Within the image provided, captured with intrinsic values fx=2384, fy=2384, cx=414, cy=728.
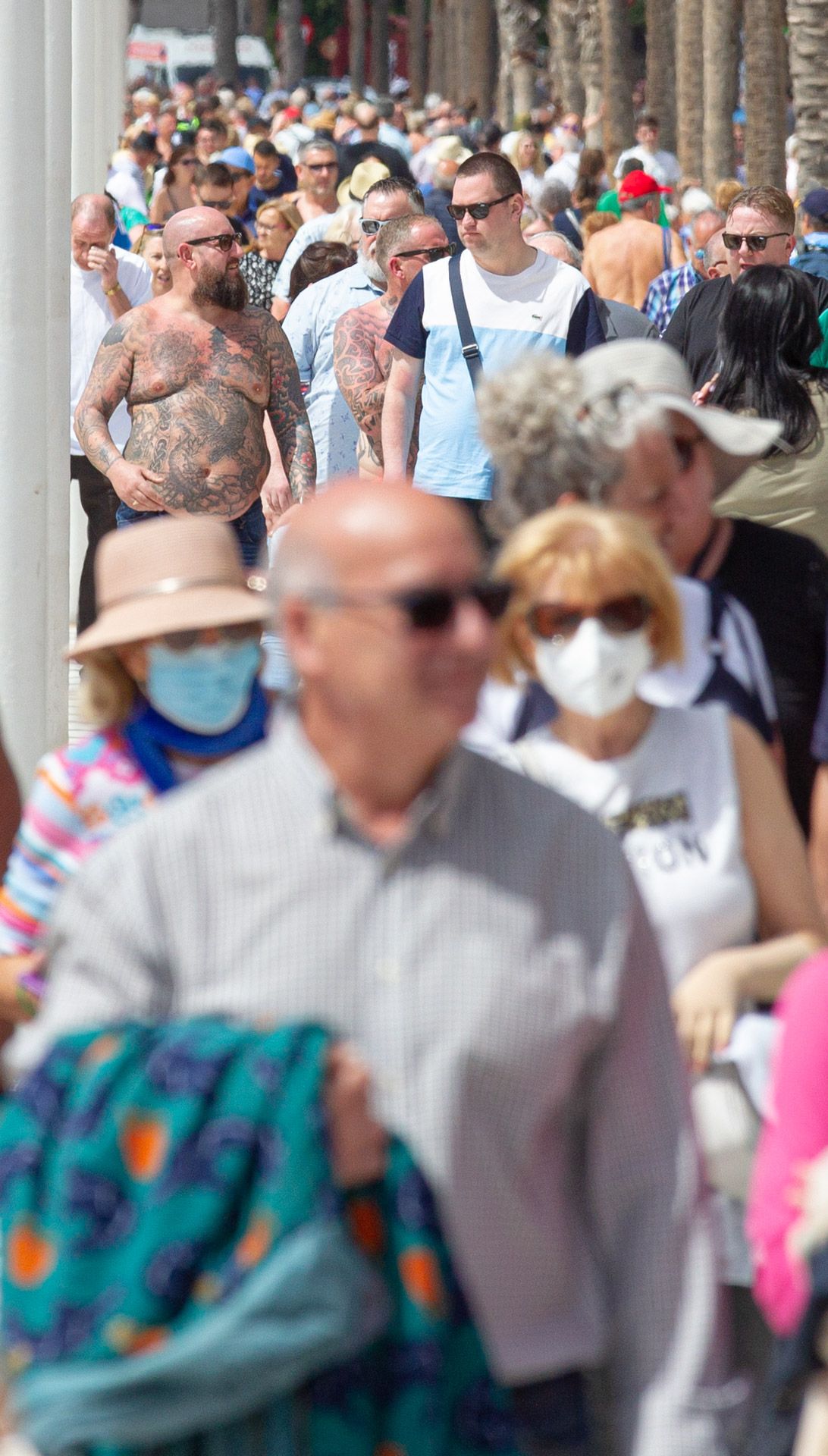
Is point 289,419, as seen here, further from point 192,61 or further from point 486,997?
point 192,61

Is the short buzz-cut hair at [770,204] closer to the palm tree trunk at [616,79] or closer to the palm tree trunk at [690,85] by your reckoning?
the palm tree trunk at [690,85]

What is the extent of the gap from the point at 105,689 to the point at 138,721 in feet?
0.25

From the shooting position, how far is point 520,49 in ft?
137

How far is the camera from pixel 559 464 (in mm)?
3709

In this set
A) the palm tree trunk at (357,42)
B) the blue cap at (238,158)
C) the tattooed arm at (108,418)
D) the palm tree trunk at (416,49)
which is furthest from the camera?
the palm tree trunk at (357,42)

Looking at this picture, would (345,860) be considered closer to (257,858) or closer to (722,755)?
(257,858)

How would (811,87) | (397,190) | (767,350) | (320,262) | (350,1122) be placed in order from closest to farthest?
(350,1122)
(767,350)
(397,190)
(320,262)
(811,87)

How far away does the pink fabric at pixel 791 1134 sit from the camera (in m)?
2.54

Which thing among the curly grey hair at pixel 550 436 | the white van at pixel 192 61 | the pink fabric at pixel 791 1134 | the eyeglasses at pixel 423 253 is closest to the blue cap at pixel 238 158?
the eyeglasses at pixel 423 253

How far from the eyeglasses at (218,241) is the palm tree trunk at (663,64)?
89.5ft

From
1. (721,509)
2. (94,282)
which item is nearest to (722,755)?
(721,509)

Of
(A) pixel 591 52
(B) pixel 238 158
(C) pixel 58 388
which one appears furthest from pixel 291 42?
(C) pixel 58 388

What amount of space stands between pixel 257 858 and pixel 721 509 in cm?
374

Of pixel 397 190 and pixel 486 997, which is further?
pixel 397 190
